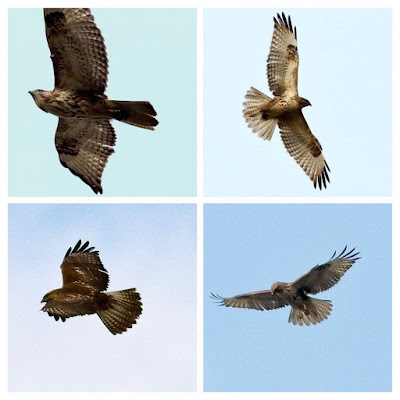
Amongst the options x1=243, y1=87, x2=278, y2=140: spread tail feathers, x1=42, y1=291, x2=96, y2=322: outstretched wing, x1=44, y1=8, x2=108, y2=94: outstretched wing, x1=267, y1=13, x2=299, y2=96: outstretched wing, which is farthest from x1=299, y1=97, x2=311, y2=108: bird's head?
x1=42, y1=291, x2=96, y2=322: outstretched wing

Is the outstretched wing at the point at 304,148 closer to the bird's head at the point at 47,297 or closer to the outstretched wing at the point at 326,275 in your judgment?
the outstretched wing at the point at 326,275

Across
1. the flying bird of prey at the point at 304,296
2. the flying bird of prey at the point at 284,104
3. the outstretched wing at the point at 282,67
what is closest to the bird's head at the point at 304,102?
the flying bird of prey at the point at 284,104

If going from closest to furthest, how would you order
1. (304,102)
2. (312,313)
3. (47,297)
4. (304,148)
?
(47,297) < (304,102) < (312,313) < (304,148)

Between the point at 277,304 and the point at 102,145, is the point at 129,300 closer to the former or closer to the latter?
the point at 102,145

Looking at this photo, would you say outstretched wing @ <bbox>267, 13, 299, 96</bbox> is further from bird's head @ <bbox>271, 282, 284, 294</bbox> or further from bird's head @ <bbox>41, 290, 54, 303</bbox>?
bird's head @ <bbox>41, 290, 54, 303</bbox>

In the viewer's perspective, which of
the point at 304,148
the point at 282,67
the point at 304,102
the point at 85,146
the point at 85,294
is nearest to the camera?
the point at 85,294

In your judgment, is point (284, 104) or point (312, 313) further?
point (312, 313)

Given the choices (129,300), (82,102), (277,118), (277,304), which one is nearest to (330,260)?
(277,304)

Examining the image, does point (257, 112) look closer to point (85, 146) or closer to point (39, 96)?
point (85, 146)

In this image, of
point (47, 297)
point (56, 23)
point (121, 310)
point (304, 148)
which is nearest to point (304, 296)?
point (304, 148)
